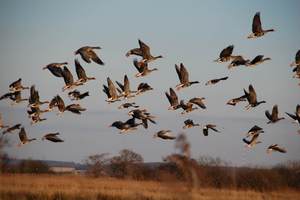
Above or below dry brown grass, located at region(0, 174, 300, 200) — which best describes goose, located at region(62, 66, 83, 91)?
above

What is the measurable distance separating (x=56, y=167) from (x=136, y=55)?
34.8m

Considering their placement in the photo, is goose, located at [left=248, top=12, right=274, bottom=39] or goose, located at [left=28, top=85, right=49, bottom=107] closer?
goose, located at [left=248, top=12, right=274, bottom=39]

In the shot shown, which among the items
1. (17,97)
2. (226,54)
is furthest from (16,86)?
(226,54)

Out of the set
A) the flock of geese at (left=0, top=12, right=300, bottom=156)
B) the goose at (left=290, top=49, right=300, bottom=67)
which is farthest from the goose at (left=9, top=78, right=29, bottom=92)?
the goose at (left=290, top=49, right=300, bottom=67)

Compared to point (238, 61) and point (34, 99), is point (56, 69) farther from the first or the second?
point (238, 61)

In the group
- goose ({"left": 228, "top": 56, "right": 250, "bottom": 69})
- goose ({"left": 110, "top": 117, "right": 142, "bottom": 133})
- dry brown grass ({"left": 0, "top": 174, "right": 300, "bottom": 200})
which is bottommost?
dry brown grass ({"left": 0, "top": 174, "right": 300, "bottom": 200})

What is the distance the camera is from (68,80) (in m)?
20.2

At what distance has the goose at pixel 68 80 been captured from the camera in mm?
19958

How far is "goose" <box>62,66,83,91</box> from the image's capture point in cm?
1996

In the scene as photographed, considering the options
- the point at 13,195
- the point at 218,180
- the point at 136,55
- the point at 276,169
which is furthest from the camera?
the point at 276,169

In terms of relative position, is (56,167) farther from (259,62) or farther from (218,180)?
(259,62)

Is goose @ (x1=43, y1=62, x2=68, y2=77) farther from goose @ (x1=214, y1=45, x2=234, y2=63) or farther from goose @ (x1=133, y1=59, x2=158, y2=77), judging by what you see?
goose @ (x1=214, y1=45, x2=234, y2=63)

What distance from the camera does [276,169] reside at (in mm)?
34938

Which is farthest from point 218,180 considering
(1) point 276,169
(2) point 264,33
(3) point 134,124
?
(2) point 264,33
